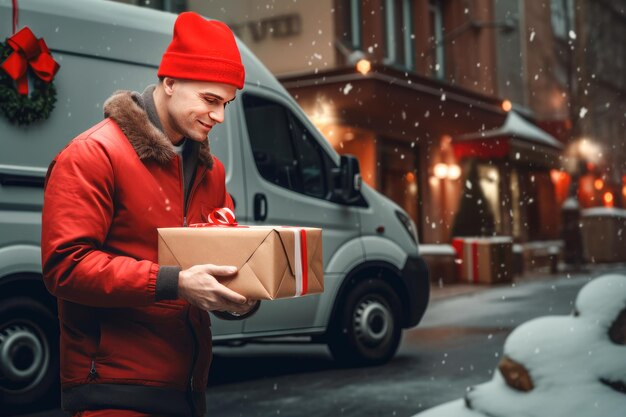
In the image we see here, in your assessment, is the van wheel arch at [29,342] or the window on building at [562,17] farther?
the window on building at [562,17]

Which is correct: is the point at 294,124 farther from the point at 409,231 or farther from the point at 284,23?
the point at 284,23

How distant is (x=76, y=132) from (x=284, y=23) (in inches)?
489

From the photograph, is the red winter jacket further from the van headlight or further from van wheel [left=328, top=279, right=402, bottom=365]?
the van headlight

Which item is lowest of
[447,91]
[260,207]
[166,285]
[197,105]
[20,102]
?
[166,285]

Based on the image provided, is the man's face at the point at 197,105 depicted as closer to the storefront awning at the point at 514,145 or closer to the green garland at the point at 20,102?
the green garland at the point at 20,102

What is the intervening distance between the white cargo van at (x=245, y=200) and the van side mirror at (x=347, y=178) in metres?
0.01

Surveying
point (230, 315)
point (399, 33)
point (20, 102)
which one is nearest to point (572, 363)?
point (230, 315)

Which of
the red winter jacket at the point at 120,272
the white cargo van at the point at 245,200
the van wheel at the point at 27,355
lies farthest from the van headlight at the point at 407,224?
the red winter jacket at the point at 120,272

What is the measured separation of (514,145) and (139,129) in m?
23.2

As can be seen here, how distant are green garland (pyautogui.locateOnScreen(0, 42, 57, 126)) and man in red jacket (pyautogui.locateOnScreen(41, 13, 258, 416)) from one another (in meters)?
3.60

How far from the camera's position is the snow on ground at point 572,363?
190 inches

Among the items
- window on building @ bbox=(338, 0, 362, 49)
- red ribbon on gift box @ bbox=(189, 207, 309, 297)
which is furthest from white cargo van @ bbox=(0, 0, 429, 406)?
window on building @ bbox=(338, 0, 362, 49)

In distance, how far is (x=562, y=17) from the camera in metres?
33.8

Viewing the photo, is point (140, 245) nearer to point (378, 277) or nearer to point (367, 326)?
point (367, 326)
